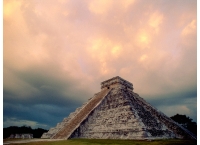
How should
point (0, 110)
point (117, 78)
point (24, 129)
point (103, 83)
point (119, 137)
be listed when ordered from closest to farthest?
point (0, 110)
point (119, 137)
point (117, 78)
point (103, 83)
point (24, 129)

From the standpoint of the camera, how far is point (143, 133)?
13.4m

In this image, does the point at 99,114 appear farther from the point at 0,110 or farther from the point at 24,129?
the point at 24,129

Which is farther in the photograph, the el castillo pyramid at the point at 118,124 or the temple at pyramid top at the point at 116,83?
the temple at pyramid top at the point at 116,83

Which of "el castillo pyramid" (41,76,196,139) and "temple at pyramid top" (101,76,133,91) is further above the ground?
"temple at pyramid top" (101,76,133,91)

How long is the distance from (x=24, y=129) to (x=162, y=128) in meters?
33.2

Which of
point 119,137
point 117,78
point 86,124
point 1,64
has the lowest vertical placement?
point 119,137

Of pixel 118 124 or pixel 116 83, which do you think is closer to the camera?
pixel 118 124

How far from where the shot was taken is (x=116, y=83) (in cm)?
2500

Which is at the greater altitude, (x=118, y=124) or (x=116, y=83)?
(x=116, y=83)

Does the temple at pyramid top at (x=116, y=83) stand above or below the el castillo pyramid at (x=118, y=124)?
above

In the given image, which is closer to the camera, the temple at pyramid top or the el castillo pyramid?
the el castillo pyramid

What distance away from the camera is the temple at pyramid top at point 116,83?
24906mm

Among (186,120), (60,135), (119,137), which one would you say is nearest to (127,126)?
(119,137)

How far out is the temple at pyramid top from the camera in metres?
24.9
